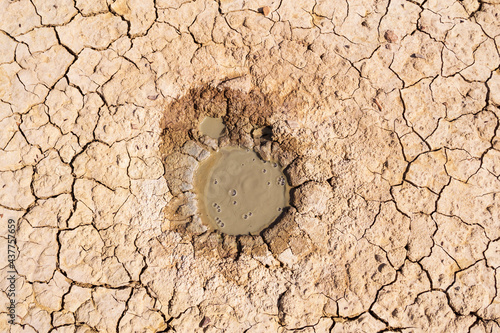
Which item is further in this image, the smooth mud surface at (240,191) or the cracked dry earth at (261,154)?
the smooth mud surface at (240,191)

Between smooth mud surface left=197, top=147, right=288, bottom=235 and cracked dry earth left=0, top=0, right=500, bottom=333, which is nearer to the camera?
cracked dry earth left=0, top=0, right=500, bottom=333

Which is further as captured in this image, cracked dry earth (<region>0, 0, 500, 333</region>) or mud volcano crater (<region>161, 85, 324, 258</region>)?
mud volcano crater (<region>161, 85, 324, 258</region>)

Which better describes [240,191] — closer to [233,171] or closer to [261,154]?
[233,171]

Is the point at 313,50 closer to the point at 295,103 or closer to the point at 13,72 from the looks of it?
the point at 295,103

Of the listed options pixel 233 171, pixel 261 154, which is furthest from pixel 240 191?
pixel 261 154
